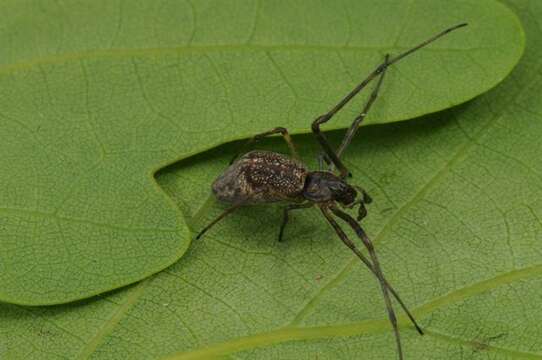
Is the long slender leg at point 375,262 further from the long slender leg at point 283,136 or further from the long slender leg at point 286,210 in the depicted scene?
the long slender leg at point 283,136

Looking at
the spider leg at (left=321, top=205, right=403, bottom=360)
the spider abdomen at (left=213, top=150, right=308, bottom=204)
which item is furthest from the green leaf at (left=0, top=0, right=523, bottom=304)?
the spider leg at (left=321, top=205, right=403, bottom=360)

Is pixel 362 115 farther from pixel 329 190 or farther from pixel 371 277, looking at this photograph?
pixel 371 277

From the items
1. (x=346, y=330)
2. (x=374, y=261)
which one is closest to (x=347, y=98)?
(x=374, y=261)

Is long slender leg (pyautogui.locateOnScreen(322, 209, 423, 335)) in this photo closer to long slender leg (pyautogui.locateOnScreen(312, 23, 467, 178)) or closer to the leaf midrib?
the leaf midrib

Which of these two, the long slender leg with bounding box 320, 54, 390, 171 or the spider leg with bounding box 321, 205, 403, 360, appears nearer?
the spider leg with bounding box 321, 205, 403, 360

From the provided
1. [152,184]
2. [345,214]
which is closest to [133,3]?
[152,184]

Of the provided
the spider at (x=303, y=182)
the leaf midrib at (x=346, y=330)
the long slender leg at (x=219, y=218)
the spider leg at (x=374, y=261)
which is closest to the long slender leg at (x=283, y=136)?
the spider at (x=303, y=182)
